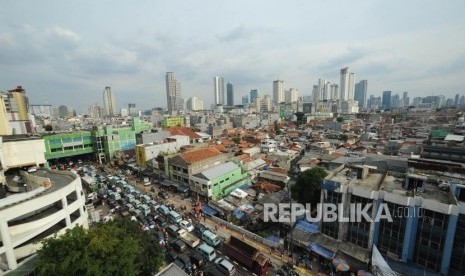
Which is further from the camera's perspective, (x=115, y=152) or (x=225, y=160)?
(x=115, y=152)

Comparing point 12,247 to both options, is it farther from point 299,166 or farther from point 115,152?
point 115,152

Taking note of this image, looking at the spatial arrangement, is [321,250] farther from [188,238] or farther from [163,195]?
[163,195]

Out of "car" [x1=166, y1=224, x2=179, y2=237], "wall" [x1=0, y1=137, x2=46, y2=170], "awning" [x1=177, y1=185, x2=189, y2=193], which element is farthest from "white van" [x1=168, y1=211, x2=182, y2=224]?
"wall" [x1=0, y1=137, x2=46, y2=170]

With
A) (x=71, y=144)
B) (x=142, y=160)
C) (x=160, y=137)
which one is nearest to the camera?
(x=142, y=160)

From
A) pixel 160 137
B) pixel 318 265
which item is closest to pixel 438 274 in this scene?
pixel 318 265

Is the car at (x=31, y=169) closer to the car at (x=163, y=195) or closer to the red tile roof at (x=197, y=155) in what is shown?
the car at (x=163, y=195)

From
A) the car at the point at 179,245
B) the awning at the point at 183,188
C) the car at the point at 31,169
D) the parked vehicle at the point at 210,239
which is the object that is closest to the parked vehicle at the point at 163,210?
the awning at the point at 183,188
